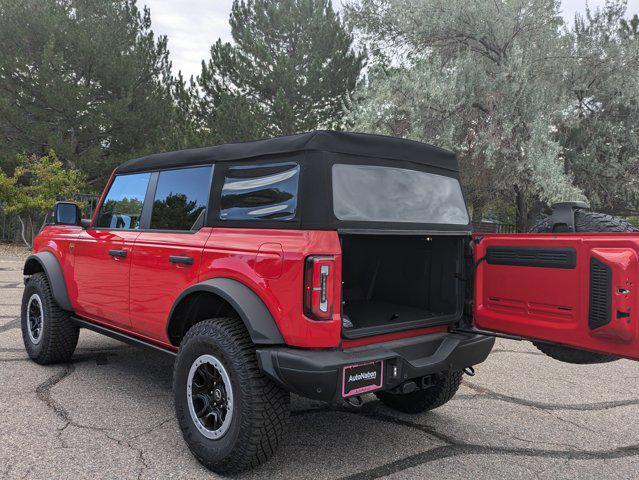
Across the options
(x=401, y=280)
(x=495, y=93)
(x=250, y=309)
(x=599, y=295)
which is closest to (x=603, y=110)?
(x=495, y=93)

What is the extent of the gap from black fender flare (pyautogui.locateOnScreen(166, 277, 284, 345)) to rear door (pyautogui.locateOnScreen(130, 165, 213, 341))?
1.17ft

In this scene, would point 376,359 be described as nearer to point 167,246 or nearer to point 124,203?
point 167,246

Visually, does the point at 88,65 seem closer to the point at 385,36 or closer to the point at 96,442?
the point at 385,36

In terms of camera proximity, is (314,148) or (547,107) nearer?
(314,148)

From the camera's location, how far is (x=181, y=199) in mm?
3625

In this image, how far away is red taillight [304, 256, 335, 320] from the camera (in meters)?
2.62

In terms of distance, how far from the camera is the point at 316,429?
11.8 ft

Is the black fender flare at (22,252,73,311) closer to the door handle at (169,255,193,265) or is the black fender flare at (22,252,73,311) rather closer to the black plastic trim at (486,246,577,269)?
the door handle at (169,255,193,265)

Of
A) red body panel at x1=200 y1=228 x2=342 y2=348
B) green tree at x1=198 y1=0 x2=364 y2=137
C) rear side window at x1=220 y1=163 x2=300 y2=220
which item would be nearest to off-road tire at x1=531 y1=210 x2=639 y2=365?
red body panel at x1=200 y1=228 x2=342 y2=348

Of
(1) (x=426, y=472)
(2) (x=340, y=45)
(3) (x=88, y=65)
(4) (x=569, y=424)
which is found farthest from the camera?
(2) (x=340, y=45)

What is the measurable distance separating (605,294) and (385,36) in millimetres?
13531

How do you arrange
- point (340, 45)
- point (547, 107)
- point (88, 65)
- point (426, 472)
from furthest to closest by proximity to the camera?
point (340, 45) → point (88, 65) → point (547, 107) → point (426, 472)

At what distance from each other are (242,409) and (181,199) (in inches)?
62.1

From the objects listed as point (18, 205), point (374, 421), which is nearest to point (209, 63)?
point (18, 205)
